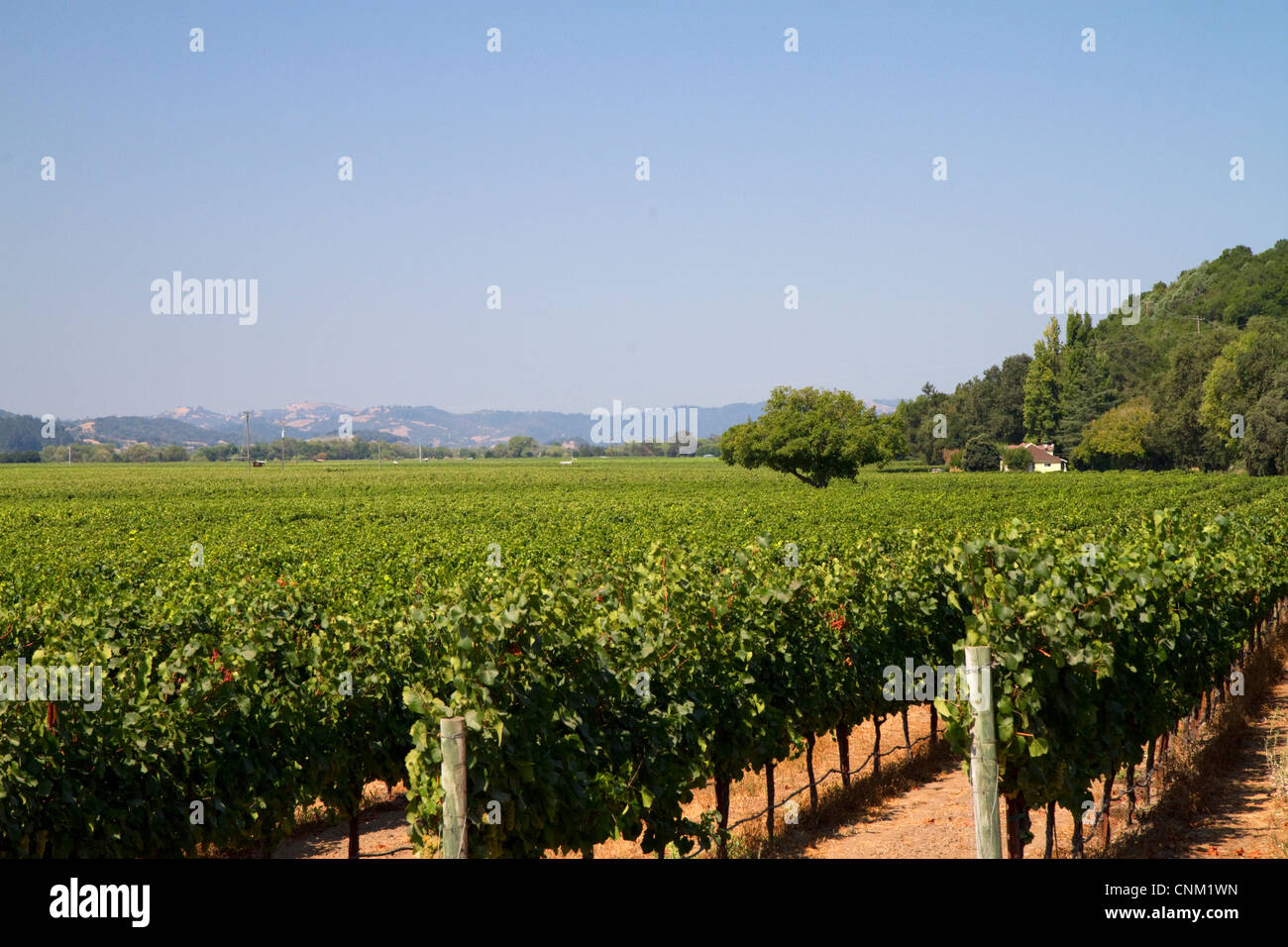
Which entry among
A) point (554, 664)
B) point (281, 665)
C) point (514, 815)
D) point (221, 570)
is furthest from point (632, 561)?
point (514, 815)

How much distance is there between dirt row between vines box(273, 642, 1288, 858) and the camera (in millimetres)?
8953

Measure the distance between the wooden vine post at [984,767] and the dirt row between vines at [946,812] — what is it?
2.73m

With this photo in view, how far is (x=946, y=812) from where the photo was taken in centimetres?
1029

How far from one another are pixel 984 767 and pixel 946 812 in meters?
4.65

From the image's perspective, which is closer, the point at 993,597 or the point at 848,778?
the point at 993,597

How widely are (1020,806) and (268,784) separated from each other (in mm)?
5579

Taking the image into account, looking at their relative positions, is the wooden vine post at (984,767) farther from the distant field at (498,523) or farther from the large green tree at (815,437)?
the large green tree at (815,437)

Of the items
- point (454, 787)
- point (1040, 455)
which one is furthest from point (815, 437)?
point (454, 787)

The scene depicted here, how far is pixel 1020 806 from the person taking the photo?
789 centimetres

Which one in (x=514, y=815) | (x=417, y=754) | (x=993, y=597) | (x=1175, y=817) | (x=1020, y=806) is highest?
(x=993, y=597)

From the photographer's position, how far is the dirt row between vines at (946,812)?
352 inches

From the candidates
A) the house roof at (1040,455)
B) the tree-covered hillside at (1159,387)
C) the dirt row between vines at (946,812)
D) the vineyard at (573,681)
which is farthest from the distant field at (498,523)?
the house roof at (1040,455)
